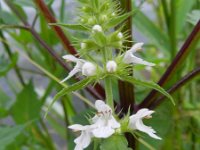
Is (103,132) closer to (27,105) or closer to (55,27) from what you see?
(55,27)

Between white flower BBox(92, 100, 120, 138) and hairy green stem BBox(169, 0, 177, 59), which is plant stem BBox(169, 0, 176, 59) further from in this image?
white flower BBox(92, 100, 120, 138)

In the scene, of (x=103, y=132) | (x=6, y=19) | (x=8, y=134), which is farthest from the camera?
(x=6, y=19)

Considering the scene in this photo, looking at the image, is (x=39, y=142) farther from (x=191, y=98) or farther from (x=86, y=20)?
(x=86, y=20)

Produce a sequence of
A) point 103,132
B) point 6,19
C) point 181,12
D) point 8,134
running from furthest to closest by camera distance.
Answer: point 181,12 → point 6,19 → point 8,134 → point 103,132

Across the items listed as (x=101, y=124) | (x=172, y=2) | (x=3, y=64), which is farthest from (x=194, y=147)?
(x=101, y=124)

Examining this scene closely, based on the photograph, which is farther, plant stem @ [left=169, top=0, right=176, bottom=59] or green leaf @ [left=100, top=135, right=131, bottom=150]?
plant stem @ [left=169, top=0, right=176, bottom=59]

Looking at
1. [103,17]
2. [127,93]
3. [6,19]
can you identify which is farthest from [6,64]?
[103,17]

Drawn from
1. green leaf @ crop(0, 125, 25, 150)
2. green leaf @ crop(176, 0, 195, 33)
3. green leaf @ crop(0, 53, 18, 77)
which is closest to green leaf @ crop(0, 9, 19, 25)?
green leaf @ crop(0, 53, 18, 77)

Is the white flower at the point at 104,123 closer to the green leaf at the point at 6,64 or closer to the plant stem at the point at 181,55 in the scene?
the plant stem at the point at 181,55
